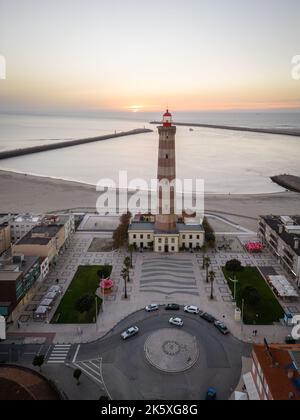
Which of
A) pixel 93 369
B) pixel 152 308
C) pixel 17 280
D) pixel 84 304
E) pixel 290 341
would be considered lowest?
pixel 93 369

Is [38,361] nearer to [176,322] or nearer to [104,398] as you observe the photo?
[104,398]

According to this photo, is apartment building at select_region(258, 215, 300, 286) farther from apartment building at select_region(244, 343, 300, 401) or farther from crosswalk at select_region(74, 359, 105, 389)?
crosswalk at select_region(74, 359, 105, 389)

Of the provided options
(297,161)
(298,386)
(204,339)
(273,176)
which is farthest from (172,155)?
(297,161)

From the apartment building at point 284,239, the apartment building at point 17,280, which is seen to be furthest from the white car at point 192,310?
the apartment building at point 17,280

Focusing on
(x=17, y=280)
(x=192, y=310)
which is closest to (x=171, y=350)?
(x=192, y=310)

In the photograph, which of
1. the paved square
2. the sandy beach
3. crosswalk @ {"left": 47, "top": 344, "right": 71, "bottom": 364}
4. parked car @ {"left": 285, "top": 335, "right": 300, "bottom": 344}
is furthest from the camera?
the sandy beach

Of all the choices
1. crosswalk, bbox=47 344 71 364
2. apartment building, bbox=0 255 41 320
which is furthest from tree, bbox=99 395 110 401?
apartment building, bbox=0 255 41 320
